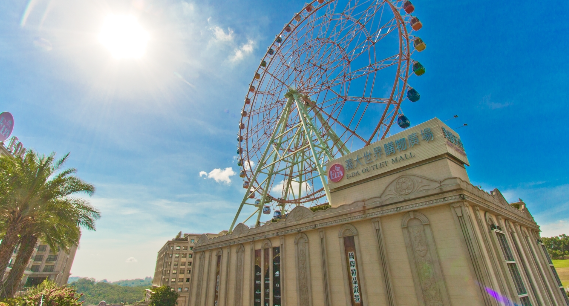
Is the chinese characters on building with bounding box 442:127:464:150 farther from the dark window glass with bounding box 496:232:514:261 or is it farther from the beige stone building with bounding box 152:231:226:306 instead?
the beige stone building with bounding box 152:231:226:306

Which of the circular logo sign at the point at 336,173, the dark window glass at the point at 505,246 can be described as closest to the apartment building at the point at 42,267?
the circular logo sign at the point at 336,173

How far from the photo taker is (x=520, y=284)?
44.8 feet

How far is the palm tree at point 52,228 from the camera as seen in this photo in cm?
1864

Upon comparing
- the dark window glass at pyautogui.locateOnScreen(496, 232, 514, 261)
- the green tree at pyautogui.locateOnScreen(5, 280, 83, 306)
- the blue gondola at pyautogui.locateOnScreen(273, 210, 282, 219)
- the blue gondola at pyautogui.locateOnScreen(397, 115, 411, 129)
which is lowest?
the green tree at pyautogui.locateOnScreen(5, 280, 83, 306)

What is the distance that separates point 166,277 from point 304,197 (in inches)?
2542

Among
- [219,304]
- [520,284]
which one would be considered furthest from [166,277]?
[520,284]

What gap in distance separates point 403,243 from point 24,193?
2464 centimetres

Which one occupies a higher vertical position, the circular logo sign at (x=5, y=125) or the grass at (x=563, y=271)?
the circular logo sign at (x=5, y=125)

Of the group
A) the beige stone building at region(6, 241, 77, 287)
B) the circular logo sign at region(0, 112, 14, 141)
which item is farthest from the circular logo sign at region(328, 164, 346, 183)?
the beige stone building at region(6, 241, 77, 287)

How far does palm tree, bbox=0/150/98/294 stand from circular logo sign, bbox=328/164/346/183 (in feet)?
67.3

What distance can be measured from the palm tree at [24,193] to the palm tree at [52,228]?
288 millimetres

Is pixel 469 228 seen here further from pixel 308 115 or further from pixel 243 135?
pixel 243 135

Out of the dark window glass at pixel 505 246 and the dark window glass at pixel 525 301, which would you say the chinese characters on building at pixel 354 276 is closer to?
the dark window glass at pixel 525 301

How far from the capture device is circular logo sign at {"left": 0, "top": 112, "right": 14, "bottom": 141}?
41878mm
